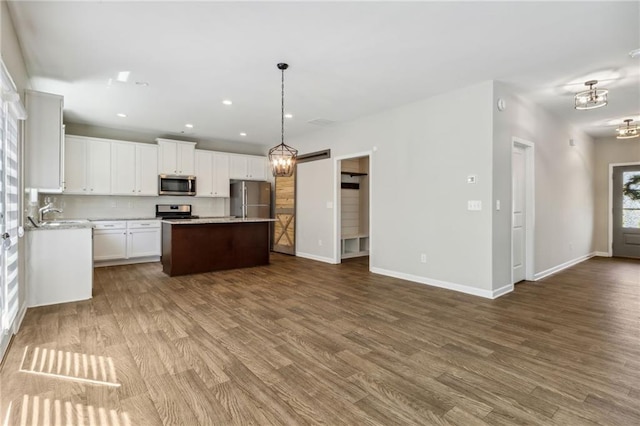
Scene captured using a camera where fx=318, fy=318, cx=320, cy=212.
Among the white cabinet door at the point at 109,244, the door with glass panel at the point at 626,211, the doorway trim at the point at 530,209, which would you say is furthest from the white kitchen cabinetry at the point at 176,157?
the door with glass panel at the point at 626,211

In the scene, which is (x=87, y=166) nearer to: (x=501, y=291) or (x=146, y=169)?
(x=146, y=169)

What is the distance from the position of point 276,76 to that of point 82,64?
2178 millimetres

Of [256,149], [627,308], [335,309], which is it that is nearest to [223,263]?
[335,309]

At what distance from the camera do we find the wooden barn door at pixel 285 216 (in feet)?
24.7

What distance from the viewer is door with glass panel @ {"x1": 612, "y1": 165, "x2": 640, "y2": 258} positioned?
23.2 feet

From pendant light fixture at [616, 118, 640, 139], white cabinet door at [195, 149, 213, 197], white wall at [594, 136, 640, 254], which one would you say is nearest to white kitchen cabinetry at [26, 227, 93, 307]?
white cabinet door at [195, 149, 213, 197]

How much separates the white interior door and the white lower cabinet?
21.4ft

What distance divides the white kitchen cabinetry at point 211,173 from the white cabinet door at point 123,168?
1.28 meters

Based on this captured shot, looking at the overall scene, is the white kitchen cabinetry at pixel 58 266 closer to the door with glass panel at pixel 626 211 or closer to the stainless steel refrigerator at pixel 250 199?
the stainless steel refrigerator at pixel 250 199

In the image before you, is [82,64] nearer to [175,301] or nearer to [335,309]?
[175,301]

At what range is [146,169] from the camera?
21.9 feet

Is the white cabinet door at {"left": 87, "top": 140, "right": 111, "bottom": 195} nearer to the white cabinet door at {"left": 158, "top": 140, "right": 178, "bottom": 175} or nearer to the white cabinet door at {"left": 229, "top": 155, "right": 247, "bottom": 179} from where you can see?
the white cabinet door at {"left": 158, "top": 140, "right": 178, "bottom": 175}

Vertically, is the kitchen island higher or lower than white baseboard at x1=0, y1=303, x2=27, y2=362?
higher

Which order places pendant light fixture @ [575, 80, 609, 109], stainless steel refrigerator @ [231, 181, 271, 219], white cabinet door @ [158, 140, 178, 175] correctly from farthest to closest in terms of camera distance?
stainless steel refrigerator @ [231, 181, 271, 219] → white cabinet door @ [158, 140, 178, 175] → pendant light fixture @ [575, 80, 609, 109]
